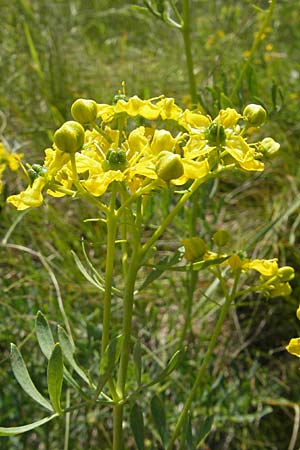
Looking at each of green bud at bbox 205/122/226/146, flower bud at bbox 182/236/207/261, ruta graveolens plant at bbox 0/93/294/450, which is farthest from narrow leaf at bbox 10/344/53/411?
green bud at bbox 205/122/226/146

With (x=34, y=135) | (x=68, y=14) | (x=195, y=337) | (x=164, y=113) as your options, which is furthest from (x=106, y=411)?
(x=68, y=14)

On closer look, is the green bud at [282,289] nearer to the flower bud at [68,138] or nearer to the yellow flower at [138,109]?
the yellow flower at [138,109]

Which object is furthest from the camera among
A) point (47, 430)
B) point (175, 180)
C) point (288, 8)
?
point (288, 8)

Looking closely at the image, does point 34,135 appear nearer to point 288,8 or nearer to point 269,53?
point 269,53

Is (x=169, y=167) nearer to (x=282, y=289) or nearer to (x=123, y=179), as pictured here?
(x=123, y=179)

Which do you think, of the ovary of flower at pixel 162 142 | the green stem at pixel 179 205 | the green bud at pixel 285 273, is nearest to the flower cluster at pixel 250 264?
the green bud at pixel 285 273

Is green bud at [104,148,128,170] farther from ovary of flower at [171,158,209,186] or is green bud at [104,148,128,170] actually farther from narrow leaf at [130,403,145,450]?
narrow leaf at [130,403,145,450]
